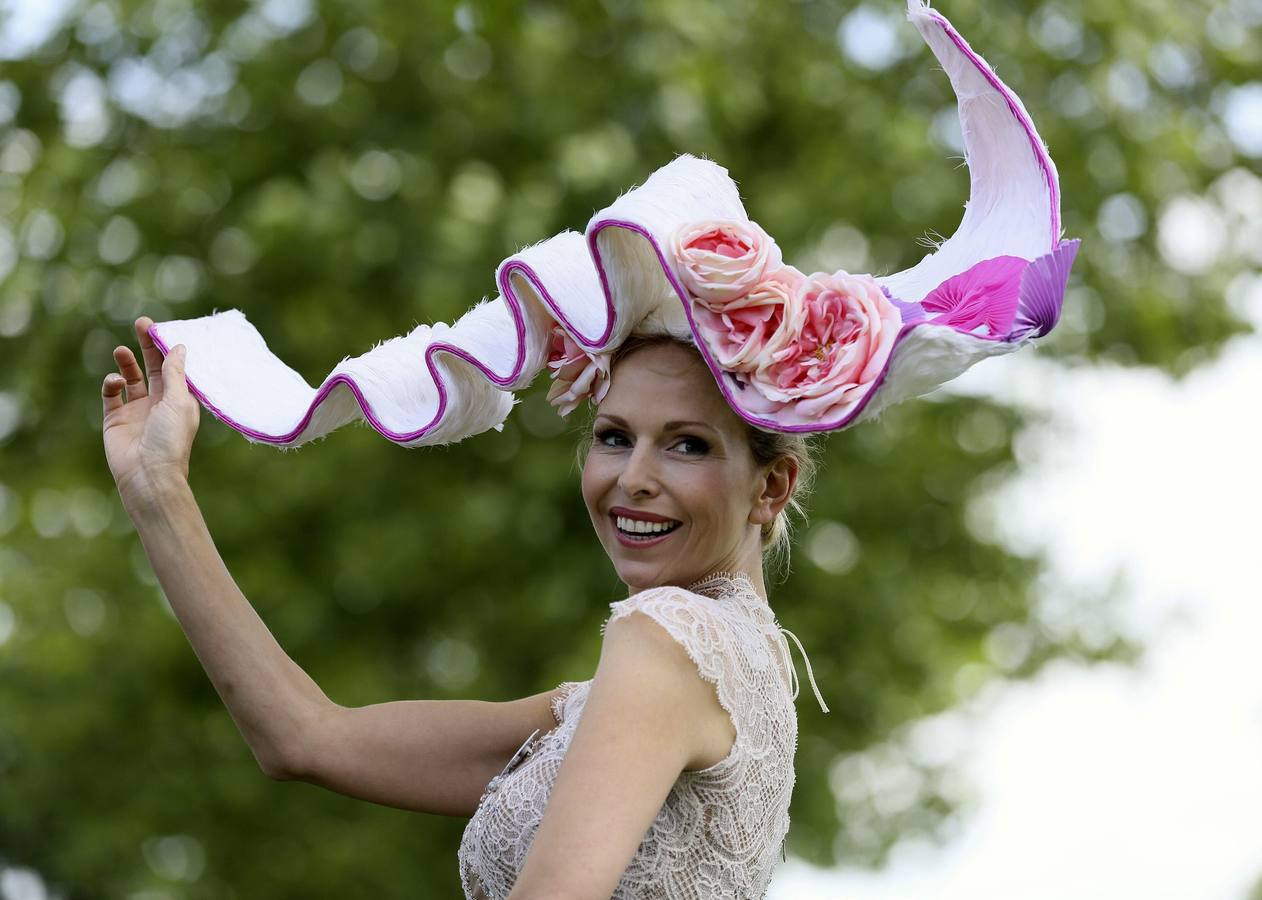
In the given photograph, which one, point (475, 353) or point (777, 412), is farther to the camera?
point (475, 353)

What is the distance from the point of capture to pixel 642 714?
2.19 meters

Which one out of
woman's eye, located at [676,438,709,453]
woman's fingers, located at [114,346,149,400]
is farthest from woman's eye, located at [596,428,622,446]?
woman's fingers, located at [114,346,149,400]

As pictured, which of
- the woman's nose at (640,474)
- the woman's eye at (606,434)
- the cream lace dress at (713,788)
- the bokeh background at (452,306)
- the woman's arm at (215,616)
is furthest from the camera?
the bokeh background at (452,306)

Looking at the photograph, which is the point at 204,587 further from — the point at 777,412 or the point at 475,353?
the point at 777,412

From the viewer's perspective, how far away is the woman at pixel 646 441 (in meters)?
2.22

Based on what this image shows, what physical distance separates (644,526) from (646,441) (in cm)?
14

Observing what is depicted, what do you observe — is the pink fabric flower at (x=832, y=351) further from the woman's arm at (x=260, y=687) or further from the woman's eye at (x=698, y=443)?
the woman's arm at (x=260, y=687)

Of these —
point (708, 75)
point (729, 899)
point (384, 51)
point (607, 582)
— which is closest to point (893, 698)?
point (607, 582)

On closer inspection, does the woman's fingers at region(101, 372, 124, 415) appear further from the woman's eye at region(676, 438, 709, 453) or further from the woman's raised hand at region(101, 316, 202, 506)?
the woman's eye at region(676, 438, 709, 453)

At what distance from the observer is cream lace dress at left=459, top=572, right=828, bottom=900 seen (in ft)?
7.81

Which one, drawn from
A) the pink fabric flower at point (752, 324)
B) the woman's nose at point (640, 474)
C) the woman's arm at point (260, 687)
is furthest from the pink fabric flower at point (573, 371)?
the woman's arm at point (260, 687)

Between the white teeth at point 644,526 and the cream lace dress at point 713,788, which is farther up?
the white teeth at point 644,526

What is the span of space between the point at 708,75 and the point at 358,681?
349 centimetres

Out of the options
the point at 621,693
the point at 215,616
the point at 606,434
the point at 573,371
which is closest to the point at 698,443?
the point at 606,434
